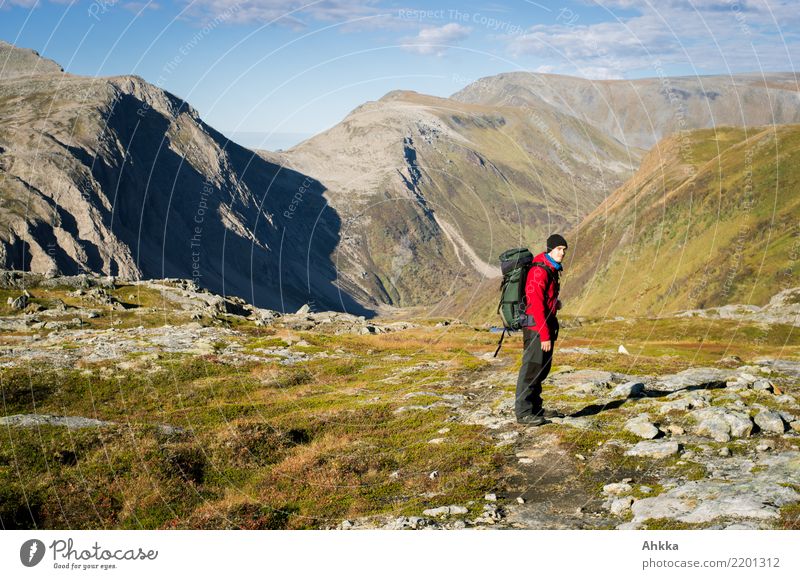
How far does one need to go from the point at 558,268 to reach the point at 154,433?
15562mm

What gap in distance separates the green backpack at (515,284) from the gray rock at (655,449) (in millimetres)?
4977

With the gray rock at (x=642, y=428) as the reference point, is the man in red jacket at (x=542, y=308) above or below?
above

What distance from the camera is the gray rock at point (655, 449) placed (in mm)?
16938

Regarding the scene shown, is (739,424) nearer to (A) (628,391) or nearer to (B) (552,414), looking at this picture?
(B) (552,414)

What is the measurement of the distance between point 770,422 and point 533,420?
7.27 m

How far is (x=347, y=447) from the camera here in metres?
20.8

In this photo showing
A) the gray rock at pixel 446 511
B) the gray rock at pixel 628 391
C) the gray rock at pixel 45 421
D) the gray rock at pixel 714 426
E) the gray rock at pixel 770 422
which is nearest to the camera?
the gray rock at pixel 446 511

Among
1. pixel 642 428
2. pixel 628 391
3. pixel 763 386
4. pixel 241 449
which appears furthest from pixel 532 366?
pixel 763 386

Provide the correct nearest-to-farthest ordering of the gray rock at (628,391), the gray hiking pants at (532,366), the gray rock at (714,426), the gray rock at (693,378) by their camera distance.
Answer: the gray rock at (714,426) → the gray hiking pants at (532,366) → the gray rock at (628,391) → the gray rock at (693,378)

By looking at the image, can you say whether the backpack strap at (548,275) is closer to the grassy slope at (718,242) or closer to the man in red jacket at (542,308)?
the man in red jacket at (542,308)

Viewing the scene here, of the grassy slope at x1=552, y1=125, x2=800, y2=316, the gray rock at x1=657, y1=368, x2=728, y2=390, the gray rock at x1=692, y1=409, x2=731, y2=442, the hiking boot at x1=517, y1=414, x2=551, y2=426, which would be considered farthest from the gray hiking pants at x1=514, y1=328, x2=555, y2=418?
the grassy slope at x1=552, y1=125, x2=800, y2=316

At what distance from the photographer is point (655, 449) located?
17.2 metres

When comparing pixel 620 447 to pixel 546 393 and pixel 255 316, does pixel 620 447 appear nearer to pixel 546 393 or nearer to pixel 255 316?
pixel 546 393

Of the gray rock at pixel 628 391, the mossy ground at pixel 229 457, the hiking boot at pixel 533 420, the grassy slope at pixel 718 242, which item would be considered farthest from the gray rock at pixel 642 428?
the grassy slope at pixel 718 242
